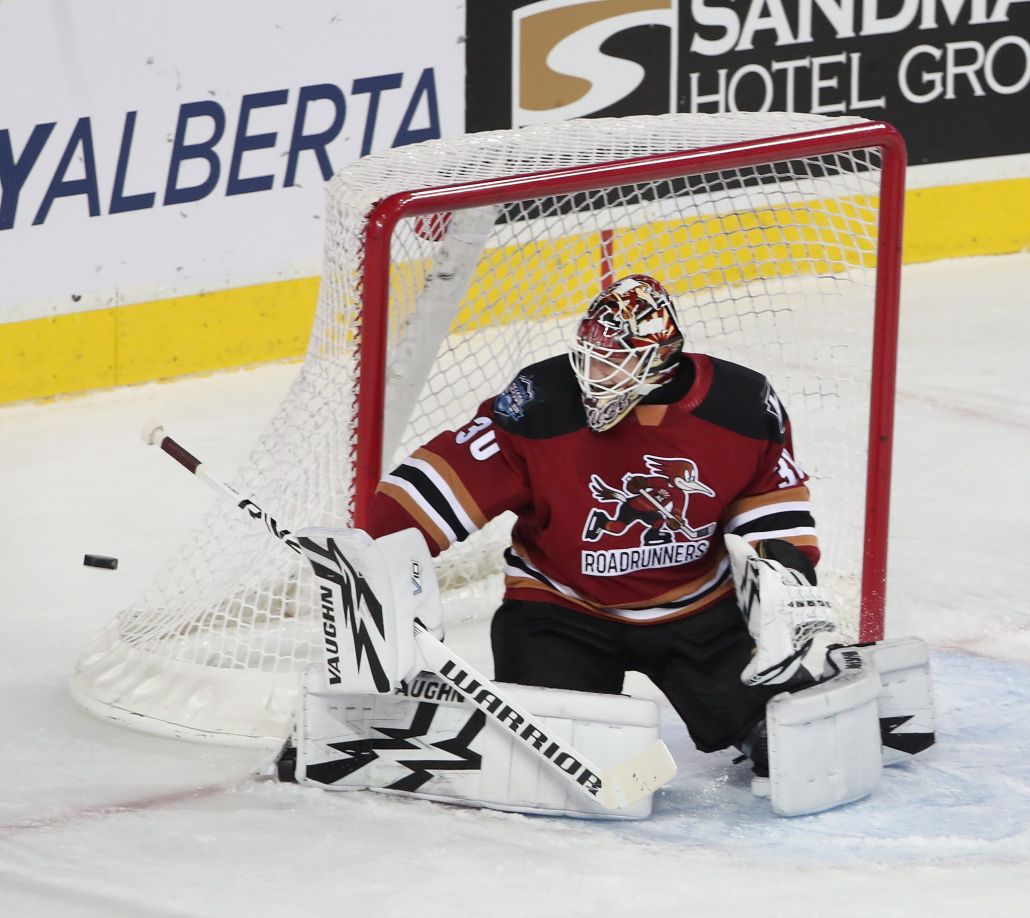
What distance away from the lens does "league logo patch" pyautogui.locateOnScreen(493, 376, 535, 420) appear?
9.71ft

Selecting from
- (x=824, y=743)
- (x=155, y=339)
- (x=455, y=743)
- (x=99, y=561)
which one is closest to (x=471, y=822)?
(x=455, y=743)

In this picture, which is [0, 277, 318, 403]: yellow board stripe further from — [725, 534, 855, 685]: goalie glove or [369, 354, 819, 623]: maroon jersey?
[725, 534, 855, 685]: goalie glove

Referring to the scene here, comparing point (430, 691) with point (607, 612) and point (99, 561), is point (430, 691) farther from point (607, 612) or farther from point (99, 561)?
point (99, 561)

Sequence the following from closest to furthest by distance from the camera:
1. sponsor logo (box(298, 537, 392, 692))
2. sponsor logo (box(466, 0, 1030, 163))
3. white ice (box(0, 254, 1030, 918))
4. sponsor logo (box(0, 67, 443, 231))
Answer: white ice (box(0, 254, 1030, 918)) < sponsor logo (box(298, 537, 392, 692)) < sponsor logo (box(0, 67, 443, 231)) < sponsor logo (box(466, 0, 1030, 163))

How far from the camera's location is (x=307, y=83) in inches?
211

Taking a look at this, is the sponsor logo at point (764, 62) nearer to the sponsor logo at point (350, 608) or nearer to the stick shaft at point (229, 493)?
the stick shaft at point (229, 493)

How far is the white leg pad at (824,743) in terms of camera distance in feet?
9.41

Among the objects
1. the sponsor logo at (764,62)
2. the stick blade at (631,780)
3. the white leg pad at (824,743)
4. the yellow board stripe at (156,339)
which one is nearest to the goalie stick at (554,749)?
the stick blade at (631,780)

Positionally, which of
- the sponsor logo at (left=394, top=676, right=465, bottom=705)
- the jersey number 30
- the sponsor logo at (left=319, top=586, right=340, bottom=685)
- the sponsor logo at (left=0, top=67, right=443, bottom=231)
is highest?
the sponsor logo at (left=0, top=67, right=443, bottom=231)

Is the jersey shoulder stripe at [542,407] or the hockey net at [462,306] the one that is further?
the hockey net at [462,306]

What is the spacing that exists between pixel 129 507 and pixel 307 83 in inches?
56.1

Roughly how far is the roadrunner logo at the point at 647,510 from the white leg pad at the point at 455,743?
243mm

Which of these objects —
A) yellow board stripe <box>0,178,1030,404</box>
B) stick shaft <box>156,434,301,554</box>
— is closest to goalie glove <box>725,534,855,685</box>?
A: stick shaft <box>156,434,301,554</box>

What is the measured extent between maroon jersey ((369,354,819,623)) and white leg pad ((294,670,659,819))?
0.22 meters
